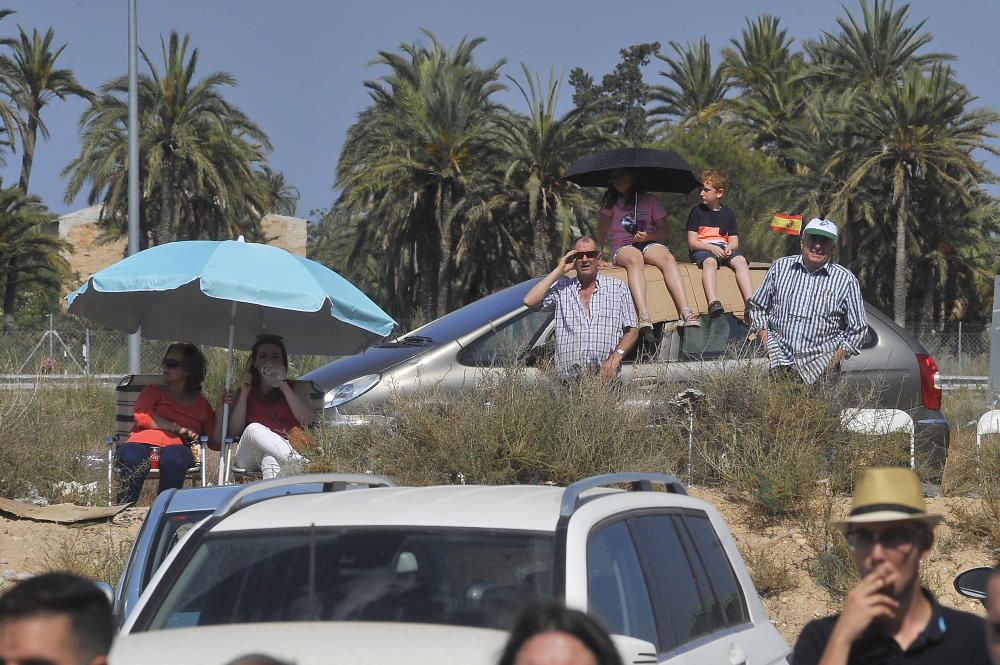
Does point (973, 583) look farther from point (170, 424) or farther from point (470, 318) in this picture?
point (170, 424)

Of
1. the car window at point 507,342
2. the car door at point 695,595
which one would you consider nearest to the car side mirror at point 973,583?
the car door at point 695,595

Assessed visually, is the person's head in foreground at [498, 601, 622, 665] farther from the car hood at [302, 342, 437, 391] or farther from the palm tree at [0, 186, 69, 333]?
the palm tree at [0, 186, 69, 333]

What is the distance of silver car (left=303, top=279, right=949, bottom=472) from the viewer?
9242 millimetres

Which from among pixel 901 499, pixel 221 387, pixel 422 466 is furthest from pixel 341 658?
pixel 221 387

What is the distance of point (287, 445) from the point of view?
9016mm

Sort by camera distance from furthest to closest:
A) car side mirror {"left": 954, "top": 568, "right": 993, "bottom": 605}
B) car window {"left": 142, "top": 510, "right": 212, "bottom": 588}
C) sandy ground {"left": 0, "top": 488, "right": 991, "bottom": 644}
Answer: sandy ground {"left": 0, "top": 488, "right": 991, "bottom": 644} < car window {"left": 142, "top": 510, "right": 212, "bottom": 588} < car side mirror {"left": 954, "top": 568, "right": 993, "bottom": 605}

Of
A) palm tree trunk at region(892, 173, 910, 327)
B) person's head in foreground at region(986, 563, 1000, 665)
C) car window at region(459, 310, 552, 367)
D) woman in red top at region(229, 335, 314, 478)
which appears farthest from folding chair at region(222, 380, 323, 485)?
palm tree trunk at region(892, 173, 910, 327)

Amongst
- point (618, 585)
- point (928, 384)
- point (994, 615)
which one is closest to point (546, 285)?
point (928, 384)

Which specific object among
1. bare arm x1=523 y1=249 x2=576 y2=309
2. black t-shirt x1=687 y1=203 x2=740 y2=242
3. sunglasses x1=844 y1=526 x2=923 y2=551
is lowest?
sunglasses x1=844 y1=526 x2=923 y2=551

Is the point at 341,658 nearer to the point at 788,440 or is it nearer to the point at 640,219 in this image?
the point at 788,440

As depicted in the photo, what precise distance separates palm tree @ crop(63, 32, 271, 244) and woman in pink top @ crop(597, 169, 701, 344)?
1021 inches

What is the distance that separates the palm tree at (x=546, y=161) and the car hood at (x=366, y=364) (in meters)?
24.6

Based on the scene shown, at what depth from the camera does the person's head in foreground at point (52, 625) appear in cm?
266

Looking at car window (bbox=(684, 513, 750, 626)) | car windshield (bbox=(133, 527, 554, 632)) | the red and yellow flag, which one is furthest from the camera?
the red and yellow flag
